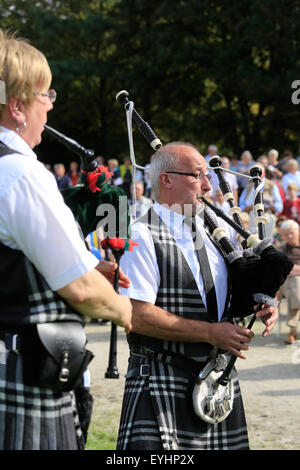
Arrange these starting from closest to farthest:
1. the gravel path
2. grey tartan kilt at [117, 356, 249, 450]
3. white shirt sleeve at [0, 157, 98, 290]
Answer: white shirt sleeve at [0, 157, 98, 290] → grey tartan kilt at [117, 356, 249, 450] → the gravel path

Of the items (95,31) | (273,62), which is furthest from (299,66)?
(95,31)

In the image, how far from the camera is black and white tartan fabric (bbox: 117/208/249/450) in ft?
8.23

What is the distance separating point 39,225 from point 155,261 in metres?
0.90

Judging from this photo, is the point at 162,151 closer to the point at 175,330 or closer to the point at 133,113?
the point at 133,113

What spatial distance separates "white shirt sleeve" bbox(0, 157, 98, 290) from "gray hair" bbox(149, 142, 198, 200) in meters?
1.02

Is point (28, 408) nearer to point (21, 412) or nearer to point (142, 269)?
point (21, 412)

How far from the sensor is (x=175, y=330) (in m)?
2.50

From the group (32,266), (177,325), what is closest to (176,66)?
(177,325)

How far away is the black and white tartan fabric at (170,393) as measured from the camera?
251 cm

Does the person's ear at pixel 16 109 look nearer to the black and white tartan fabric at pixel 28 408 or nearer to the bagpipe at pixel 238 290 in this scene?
the black and white tartan fabric at pixel 28 408

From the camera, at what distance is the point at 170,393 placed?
254 cm

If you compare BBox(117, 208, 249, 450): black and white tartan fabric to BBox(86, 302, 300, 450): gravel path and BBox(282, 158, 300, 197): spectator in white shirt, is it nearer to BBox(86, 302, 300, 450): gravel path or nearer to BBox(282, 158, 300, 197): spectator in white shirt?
BBox(86, 302, 300, 450): gravel path

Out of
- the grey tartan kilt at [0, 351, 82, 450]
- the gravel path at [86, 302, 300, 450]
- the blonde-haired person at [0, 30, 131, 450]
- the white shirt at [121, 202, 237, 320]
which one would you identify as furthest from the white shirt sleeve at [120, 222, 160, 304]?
the gravel path at [86, 302, 300, 450]

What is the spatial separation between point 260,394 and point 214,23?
18.4 m
